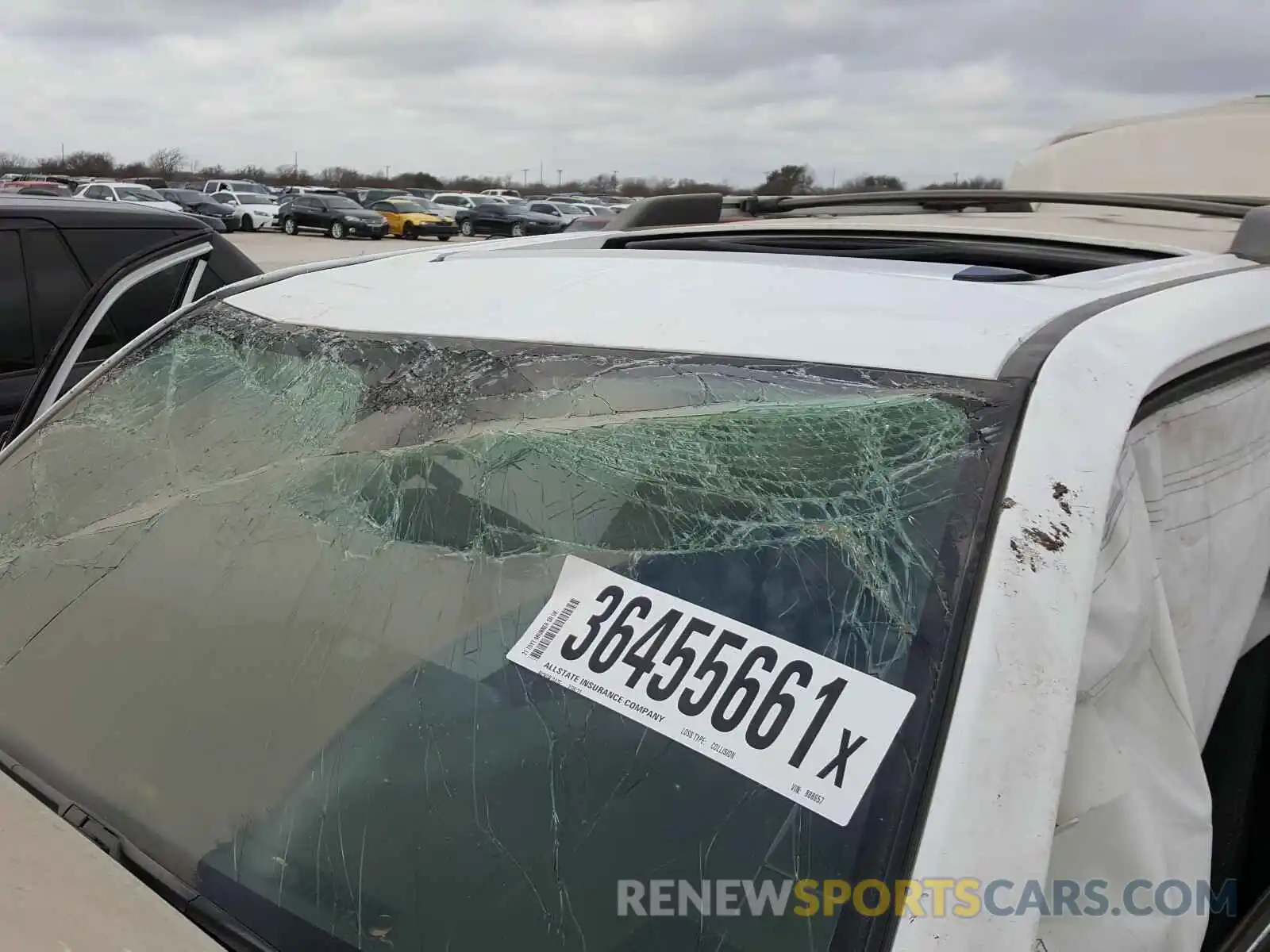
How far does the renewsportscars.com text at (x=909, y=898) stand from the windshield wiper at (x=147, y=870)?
423 millimetres

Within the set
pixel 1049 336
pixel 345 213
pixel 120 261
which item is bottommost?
pixel 120 261

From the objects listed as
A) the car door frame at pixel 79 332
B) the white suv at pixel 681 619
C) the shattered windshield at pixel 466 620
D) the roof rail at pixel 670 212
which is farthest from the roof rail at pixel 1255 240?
the car door frame at pixel 79 332

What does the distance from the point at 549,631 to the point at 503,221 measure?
3055 cm

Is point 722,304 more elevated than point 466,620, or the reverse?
point 722,304

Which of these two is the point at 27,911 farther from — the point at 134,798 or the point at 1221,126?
the point at 1221,126

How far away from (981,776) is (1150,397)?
0.57 meters

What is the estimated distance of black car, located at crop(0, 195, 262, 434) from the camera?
371cm

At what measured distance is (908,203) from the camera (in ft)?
10.1

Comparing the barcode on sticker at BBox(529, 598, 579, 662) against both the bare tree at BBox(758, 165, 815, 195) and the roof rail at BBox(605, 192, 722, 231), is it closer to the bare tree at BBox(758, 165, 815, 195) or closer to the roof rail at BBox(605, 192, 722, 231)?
the roof rail at BBox(605, 192, 722, 231)

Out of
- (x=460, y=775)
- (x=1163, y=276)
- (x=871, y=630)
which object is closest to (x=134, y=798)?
(x=460, y=775)

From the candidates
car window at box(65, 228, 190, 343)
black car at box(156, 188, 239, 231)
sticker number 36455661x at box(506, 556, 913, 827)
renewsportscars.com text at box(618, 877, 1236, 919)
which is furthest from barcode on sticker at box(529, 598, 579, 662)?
black car at box(156, 188, 239, 231)

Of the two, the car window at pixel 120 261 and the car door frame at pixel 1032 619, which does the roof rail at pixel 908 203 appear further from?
the car window at pixel 120 261

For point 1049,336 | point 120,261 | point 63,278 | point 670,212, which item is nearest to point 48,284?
point 63,278

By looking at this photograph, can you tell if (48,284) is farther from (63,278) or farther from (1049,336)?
(1049,336)
